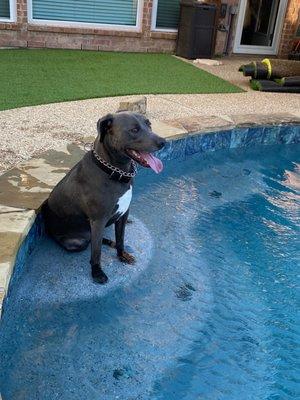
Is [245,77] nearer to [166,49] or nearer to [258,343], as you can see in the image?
[166,49]

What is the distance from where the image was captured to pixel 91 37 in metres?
9.00

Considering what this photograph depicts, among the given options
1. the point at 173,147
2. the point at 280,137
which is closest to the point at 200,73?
the point at 280,137

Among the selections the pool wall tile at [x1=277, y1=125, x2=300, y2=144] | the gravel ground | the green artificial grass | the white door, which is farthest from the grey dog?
the white door

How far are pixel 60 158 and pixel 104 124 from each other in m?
1.36

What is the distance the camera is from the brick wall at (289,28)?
1013cm

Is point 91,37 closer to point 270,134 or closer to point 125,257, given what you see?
point 270,134

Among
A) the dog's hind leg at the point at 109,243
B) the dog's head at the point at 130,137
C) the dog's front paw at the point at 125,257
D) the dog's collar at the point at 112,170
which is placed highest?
the dog's head at the point at 130,137

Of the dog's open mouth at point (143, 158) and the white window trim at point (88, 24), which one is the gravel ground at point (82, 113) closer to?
the dog's open mouth at point (143, 158)

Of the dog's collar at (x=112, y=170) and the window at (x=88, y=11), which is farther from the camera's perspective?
the window at (x=88, y=11)

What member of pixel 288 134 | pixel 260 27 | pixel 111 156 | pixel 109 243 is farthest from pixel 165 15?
pixel 111 156

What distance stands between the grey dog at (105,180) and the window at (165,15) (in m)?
7.18

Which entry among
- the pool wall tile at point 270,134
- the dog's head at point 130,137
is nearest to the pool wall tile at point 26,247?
the dog's head at point 130,137

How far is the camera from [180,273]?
324 cm

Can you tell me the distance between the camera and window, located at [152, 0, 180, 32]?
9250mm
